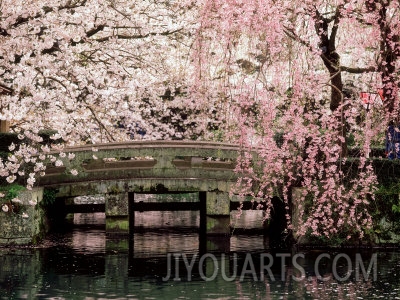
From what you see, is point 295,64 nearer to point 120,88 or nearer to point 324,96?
point 120,88

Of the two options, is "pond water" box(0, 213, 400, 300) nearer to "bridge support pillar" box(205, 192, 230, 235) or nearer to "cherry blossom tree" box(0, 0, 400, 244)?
"bridge support pillar" box(205, 192, 230, 235)

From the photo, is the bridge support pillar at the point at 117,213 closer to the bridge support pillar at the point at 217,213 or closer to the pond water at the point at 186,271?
the pond water at the point at 186,271

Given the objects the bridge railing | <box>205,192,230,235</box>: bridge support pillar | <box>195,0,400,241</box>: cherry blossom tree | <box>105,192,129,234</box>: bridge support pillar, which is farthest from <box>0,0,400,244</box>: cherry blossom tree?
<box>105,192,129,234</box>: bridge support pillar

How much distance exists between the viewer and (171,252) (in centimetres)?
2044

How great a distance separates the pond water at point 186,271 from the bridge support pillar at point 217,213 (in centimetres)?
58

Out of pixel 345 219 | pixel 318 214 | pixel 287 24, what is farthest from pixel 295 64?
A: pixel 345 219

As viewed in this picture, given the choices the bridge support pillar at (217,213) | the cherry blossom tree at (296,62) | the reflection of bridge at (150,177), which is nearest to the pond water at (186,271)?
the bridge support pillar at (217,213)

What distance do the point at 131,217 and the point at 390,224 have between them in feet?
25.0

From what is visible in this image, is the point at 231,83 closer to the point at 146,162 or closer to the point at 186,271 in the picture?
the point at 186,271

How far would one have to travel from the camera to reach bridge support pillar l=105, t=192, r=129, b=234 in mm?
23375

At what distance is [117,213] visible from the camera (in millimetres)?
23562

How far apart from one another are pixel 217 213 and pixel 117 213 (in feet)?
8.84

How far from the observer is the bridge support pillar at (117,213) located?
2338cm

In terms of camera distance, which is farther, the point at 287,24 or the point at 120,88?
the point at 120,88
